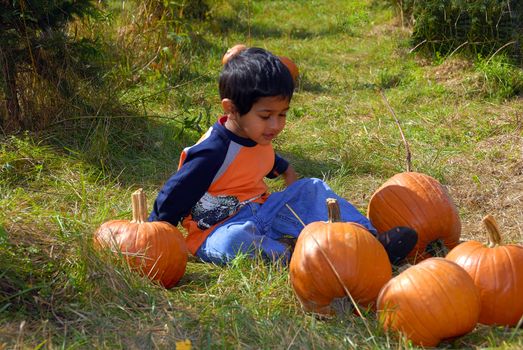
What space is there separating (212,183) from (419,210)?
1028mm

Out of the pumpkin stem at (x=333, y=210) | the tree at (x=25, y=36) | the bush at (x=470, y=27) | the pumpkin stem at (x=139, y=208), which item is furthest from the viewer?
the bush at (x=470, y=27)

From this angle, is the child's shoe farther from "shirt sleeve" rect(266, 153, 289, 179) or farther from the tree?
the tree

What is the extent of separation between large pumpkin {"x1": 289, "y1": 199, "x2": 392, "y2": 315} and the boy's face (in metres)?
0.75

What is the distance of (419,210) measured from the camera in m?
3.77

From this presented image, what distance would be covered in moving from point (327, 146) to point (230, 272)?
8.12 ft

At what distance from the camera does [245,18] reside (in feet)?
39.0

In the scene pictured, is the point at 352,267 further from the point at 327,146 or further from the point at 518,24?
the point at 518,24

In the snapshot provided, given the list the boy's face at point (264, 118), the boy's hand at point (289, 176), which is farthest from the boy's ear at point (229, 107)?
the boy's hand at point (289, 176)

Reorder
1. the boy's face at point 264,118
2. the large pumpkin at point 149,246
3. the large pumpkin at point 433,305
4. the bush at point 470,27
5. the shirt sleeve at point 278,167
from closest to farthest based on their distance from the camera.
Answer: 1. the large pumpkin at point 433,305
2. the large pumpkin at point 149,246
3. the boy's face at point 264,118
4. the shirt sleeve at point 278,167
5. the bush at point 470,27

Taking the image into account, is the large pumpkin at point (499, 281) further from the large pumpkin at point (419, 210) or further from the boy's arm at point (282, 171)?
the boy's arm at point (282, 171)

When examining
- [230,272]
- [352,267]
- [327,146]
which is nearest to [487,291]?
[352,267]

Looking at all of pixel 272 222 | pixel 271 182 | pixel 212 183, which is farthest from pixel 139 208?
pixel 271 182

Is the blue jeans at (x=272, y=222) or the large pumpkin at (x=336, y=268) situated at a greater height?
the large pumpkin at (x=336, y=268)

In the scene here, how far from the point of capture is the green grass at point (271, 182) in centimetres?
298
